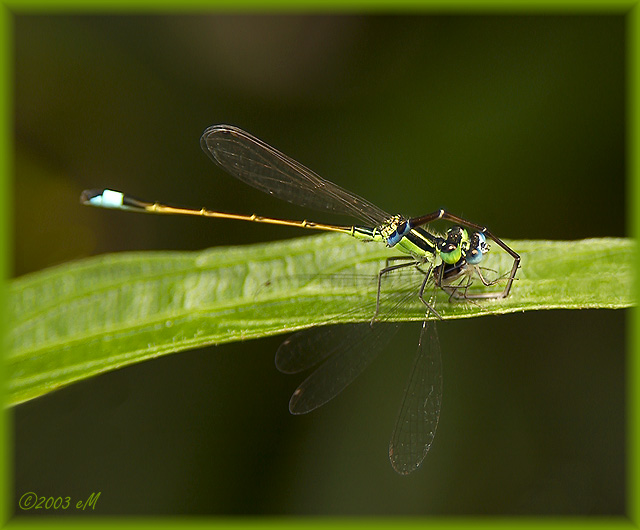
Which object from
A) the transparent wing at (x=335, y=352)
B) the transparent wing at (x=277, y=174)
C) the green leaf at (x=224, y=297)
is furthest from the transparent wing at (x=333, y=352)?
the transparent wing at (x=277, y=174)

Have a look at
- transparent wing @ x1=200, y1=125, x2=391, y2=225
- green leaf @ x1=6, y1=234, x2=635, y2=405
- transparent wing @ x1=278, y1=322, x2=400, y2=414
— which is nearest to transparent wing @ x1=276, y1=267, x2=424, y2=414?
transparent wing @ x1=278, y1=322, x2=400, y2=414

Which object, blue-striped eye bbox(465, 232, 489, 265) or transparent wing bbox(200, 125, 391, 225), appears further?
transparent wing bbox(200, 125, 391, 225)

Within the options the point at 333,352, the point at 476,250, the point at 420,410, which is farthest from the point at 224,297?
the point at 476,250

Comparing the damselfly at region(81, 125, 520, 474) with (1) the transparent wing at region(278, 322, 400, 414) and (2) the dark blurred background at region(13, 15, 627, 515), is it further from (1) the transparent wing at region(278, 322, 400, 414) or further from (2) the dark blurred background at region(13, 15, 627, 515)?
(2) the dark blurred background at region(13, 15, 627, 515)

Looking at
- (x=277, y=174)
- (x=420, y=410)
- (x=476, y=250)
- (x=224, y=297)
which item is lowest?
(x=420, y=410)

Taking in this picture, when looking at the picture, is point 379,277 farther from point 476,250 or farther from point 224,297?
point 224,297

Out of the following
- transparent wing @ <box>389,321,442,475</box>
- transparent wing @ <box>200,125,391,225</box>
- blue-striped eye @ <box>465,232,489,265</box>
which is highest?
transparent wing @ <box>200,125,391,225</box>
